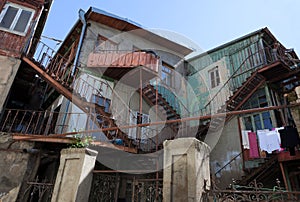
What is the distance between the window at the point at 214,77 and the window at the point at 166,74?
307 cm

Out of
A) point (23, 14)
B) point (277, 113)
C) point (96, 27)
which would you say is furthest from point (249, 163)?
point (23, 14)

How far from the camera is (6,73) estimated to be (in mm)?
8758

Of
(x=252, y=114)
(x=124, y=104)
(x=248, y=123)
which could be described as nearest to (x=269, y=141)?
(x=248, y=123)

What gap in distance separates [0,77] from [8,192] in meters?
4.65

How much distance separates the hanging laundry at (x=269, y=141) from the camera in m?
9.18

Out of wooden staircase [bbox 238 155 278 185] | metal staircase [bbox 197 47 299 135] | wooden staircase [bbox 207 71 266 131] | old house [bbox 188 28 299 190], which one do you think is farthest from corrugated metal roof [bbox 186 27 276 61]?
wooden staircase [bbox 238 155 278 185]

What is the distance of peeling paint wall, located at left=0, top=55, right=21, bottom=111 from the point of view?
27.6 feet

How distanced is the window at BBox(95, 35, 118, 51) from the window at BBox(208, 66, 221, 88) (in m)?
7.39

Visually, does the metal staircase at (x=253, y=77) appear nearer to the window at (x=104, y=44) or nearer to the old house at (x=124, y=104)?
the old house at (x=124, y=104)

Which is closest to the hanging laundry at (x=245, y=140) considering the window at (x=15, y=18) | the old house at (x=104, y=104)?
the old house at (x=104, y=104)

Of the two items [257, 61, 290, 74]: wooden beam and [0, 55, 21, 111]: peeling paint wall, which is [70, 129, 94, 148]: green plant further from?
[257, 61, 290, 74]: wooden beam

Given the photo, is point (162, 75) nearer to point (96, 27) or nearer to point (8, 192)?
point (96, 27)

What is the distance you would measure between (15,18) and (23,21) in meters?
0.36

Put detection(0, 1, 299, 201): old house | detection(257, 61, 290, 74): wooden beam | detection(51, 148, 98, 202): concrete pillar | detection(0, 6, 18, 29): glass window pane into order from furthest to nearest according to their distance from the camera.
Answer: detection(257, 61, 290, 74): wooden beam < detection(0, 6, 18, 29): glass window pane < detection(0, 1, 299, 201): old house < detection(51, 148, 98, 202): concrete pillar
